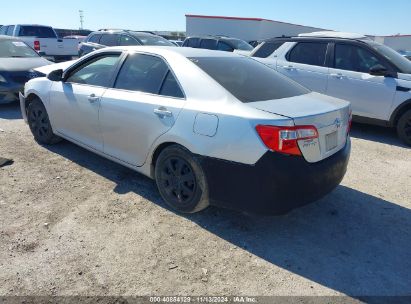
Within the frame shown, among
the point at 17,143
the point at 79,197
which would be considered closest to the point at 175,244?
the point at 79,197

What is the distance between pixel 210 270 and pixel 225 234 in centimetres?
54

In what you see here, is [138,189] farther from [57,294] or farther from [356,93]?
[356,93]

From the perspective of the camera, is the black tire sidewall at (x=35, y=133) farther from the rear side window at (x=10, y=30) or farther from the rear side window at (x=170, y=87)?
the rear side window at (x=10, y=30)

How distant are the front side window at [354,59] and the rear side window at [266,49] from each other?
1312 mm

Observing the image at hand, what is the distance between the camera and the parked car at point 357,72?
20.4 feet

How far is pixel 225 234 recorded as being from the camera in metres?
3.33

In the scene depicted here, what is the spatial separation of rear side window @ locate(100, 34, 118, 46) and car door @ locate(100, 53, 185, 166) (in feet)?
27.9

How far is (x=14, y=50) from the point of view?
909 centimetres

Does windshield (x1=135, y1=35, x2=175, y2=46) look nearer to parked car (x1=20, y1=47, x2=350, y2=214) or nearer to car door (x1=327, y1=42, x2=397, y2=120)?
car door (x1=327, y1=42, x2=397, y2=120)

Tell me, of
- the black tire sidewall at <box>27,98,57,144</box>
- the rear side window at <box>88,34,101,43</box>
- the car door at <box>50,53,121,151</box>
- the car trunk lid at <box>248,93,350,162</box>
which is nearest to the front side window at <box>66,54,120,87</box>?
the car door at <box>50,53,121,151</box>

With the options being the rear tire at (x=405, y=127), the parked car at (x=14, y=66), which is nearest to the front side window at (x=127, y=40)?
the parked car at (x=14, y=66)

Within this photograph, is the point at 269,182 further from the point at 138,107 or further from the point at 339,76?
the point at 339,76

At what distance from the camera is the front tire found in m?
3.28

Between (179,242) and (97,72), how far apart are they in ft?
8.02
